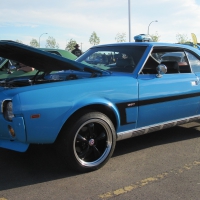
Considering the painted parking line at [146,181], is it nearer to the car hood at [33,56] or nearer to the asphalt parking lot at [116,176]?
the asphalt parking lot at [116,176]

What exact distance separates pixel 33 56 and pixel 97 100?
1100mm

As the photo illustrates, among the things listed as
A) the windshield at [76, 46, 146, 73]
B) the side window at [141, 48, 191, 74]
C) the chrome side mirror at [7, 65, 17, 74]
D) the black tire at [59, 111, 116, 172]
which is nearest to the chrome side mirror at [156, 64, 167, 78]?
the side window at [141, 48, 191, 74]

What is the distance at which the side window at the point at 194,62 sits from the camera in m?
4.51

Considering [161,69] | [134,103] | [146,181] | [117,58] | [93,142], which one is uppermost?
[117,58]

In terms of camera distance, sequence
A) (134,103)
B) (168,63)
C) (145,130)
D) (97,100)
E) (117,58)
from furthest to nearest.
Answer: (168,63) → (117,58) → (145,130) → (134,103) → (97,100)

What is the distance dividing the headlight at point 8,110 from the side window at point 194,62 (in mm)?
2993

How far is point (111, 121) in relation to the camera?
3.40 meters

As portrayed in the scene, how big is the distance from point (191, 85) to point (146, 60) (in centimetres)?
89

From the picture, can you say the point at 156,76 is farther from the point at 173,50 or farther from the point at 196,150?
the point at 196,150

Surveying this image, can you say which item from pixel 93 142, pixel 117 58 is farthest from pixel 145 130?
pixel 117 58

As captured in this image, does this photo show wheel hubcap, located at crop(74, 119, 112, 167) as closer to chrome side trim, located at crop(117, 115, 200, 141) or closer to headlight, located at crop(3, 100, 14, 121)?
chrome side trim, located at crop(117, 115, 200, 141)

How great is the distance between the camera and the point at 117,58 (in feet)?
13.6

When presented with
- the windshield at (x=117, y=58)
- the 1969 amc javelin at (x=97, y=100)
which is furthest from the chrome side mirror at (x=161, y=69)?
the windshield at (x=117, y=58)

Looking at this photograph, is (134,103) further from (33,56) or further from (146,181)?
(33,56)
